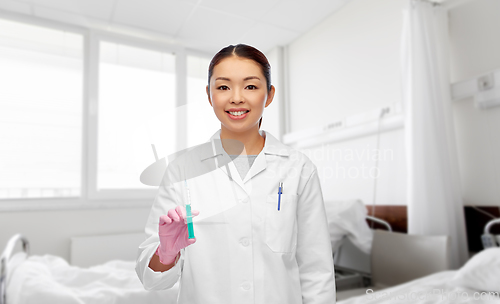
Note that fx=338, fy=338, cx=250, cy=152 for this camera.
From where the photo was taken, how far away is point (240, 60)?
0.62 metres

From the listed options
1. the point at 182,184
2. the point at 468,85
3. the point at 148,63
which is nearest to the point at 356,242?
the point at 468,85

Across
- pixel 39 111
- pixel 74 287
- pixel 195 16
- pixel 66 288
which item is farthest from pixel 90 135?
pixel 66 288

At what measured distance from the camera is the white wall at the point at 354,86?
2.65m

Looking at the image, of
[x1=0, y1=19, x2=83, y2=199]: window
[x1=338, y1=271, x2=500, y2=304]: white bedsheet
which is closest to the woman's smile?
[x1=338, y1=271, x2=500, y2=304]: white bedsheet

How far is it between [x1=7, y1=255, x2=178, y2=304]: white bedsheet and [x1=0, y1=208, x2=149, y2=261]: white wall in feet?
3.98

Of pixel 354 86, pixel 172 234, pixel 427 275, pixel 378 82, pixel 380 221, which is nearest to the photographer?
pixel 172 234

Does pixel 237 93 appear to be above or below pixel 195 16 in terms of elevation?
below

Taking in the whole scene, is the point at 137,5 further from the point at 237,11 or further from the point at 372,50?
the point at 372,50

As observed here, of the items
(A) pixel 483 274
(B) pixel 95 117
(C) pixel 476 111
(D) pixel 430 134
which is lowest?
(A) pixel 483 274

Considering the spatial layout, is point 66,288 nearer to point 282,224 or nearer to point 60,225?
point 282,224

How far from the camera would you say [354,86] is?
302cm

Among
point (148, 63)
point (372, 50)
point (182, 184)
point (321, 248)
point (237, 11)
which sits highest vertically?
point (237, 11)

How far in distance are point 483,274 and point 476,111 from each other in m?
1.12

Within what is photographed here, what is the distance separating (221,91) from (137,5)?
288 cm
